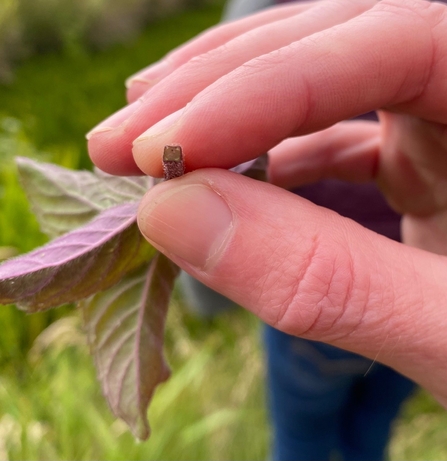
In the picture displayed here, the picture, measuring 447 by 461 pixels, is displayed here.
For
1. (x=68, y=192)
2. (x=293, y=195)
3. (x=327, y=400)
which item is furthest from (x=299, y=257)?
(x=327, y=400)

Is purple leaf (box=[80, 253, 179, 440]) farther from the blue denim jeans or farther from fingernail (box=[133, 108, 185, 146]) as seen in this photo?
the blue denim jeans

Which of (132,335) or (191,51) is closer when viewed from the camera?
(132,335)

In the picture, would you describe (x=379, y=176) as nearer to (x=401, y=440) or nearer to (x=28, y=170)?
(x=28, y=170)

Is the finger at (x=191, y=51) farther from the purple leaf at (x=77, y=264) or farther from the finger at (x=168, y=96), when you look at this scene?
the purple leaf at (x=77, y=264)

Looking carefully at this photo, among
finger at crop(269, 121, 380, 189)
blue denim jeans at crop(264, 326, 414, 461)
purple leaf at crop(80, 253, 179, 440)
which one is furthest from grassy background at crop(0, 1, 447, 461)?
finger at crop(269, 121, 380, 189)

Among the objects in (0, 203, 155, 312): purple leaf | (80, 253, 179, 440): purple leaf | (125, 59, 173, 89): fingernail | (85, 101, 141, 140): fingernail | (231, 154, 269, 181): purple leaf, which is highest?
(125, 59, 173, 89): fingernail

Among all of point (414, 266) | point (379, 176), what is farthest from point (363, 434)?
point (414, 266)

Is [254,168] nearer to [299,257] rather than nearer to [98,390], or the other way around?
[299,257]
